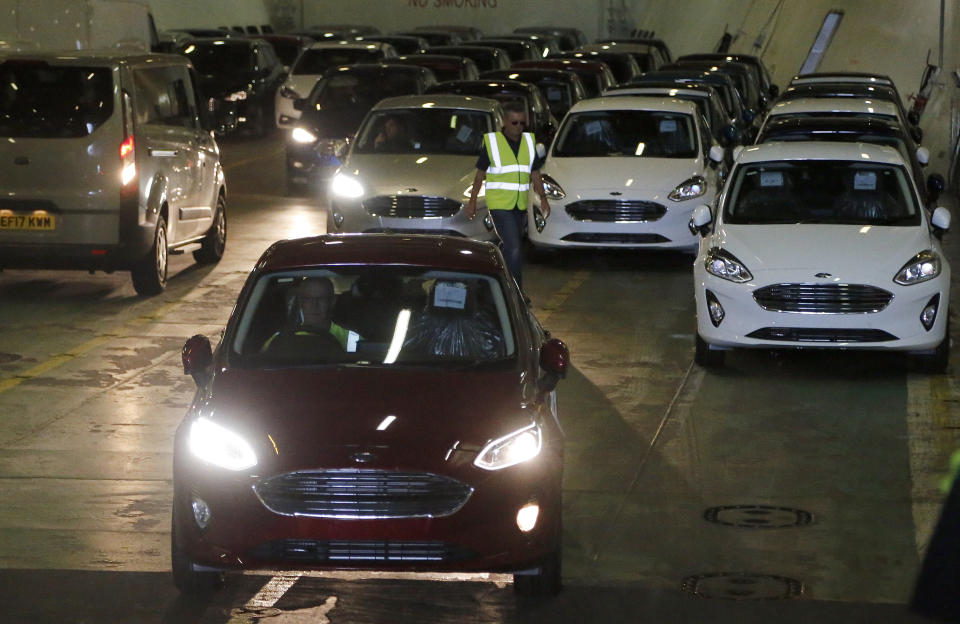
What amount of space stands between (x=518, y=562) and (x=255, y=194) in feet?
59.3

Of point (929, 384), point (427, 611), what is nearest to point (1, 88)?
point (929, 384)

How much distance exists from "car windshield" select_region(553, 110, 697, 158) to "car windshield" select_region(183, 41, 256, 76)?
16.8m

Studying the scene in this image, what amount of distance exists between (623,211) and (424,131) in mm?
2536

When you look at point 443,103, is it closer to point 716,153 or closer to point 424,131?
point 424,131

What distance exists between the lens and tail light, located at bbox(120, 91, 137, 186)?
14898mm

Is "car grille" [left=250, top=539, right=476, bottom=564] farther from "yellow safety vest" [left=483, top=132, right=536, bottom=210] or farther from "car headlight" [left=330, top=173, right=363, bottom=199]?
"car headlight" [left=330, top=173, right=363, bottom=199]

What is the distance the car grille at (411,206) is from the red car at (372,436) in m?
8.91

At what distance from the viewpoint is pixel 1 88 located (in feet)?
49.3

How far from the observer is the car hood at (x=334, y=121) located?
23219 mm

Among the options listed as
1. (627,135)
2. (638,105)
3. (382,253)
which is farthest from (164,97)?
(382,253)

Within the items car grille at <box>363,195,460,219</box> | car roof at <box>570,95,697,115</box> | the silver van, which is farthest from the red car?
car roof at <box>570,95,697,115</box>

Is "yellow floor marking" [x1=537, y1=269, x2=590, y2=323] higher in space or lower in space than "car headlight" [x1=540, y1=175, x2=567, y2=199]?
lower

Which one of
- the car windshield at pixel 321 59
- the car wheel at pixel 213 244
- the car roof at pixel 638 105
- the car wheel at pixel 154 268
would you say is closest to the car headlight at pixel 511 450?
the car wheel at pixel 154 268

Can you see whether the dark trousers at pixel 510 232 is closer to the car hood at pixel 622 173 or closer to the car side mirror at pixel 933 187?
the car side mirror at pixel 933 187
